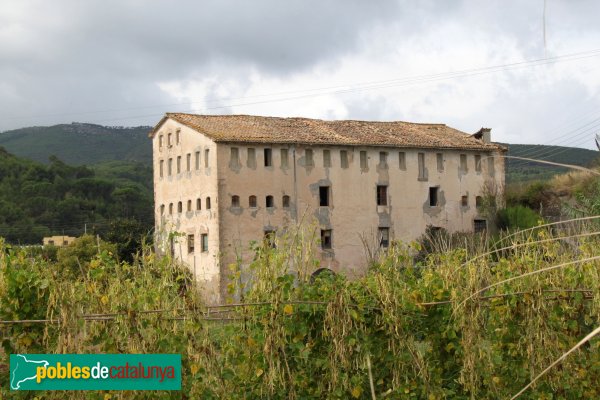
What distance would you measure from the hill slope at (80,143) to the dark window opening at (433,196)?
73542 mm

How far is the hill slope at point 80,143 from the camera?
10988 centimetres

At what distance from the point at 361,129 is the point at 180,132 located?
833cm

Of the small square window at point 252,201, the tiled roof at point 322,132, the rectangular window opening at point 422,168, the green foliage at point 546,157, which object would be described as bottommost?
the small square window at point 252,201

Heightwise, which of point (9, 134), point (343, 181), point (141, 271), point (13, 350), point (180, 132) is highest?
point (9, 134)

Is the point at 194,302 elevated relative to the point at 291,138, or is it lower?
lower

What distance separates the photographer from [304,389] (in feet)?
19.7

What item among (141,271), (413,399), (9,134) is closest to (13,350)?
(141,271)

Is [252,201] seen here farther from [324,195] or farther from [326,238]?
[326,238]

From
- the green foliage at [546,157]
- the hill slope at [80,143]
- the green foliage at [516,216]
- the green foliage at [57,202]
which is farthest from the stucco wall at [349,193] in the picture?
the hill slope at [80,143]

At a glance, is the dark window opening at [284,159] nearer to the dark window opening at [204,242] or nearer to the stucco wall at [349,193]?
the stucco wall at [349,193]

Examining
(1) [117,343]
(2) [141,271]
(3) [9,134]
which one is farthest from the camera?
(3) [9,134]

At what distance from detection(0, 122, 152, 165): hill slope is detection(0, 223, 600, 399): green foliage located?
329ft

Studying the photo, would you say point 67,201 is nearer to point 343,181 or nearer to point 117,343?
point 343,181

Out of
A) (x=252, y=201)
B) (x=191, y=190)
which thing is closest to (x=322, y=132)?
(x=252, y=201)
